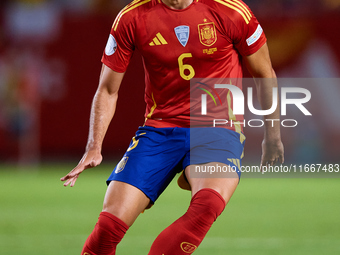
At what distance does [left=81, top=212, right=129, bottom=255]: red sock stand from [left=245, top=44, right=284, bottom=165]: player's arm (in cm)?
109

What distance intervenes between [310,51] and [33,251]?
8997 mm

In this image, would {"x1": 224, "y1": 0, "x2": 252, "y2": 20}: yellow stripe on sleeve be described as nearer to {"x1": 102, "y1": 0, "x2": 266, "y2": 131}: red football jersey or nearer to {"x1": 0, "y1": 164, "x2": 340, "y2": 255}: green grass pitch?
{"x1": 102, "y1": 0, "x2": 266, "y2": 131}: red football jersey

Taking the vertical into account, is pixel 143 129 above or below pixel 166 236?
above

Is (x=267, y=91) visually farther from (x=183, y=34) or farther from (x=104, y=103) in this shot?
(x=104, y=103)

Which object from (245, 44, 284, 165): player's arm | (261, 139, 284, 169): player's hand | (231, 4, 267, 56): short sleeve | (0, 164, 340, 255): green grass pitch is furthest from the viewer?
(0, 164, 340, 255): green grass pitch

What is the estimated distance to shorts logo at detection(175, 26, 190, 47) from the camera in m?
4.15

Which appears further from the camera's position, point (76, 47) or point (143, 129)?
point (76, 47)

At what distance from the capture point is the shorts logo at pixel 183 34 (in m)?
4.15

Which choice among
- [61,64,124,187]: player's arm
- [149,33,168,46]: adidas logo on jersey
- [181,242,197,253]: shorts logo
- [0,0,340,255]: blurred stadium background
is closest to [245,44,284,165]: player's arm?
[149,33,168,46]: adidas logo on jersey

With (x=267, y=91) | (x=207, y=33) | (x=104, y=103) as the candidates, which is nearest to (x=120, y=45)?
(x=104, y=103)

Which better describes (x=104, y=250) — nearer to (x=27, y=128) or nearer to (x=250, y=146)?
(x=250, y=146)

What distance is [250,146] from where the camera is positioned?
13.1 metres

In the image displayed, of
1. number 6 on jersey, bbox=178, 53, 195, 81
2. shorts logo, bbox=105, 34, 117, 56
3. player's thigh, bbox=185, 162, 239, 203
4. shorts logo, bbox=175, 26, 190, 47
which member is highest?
shorts logo, bbox=175, 26, 190, 47

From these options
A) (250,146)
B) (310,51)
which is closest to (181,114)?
(250,146)
